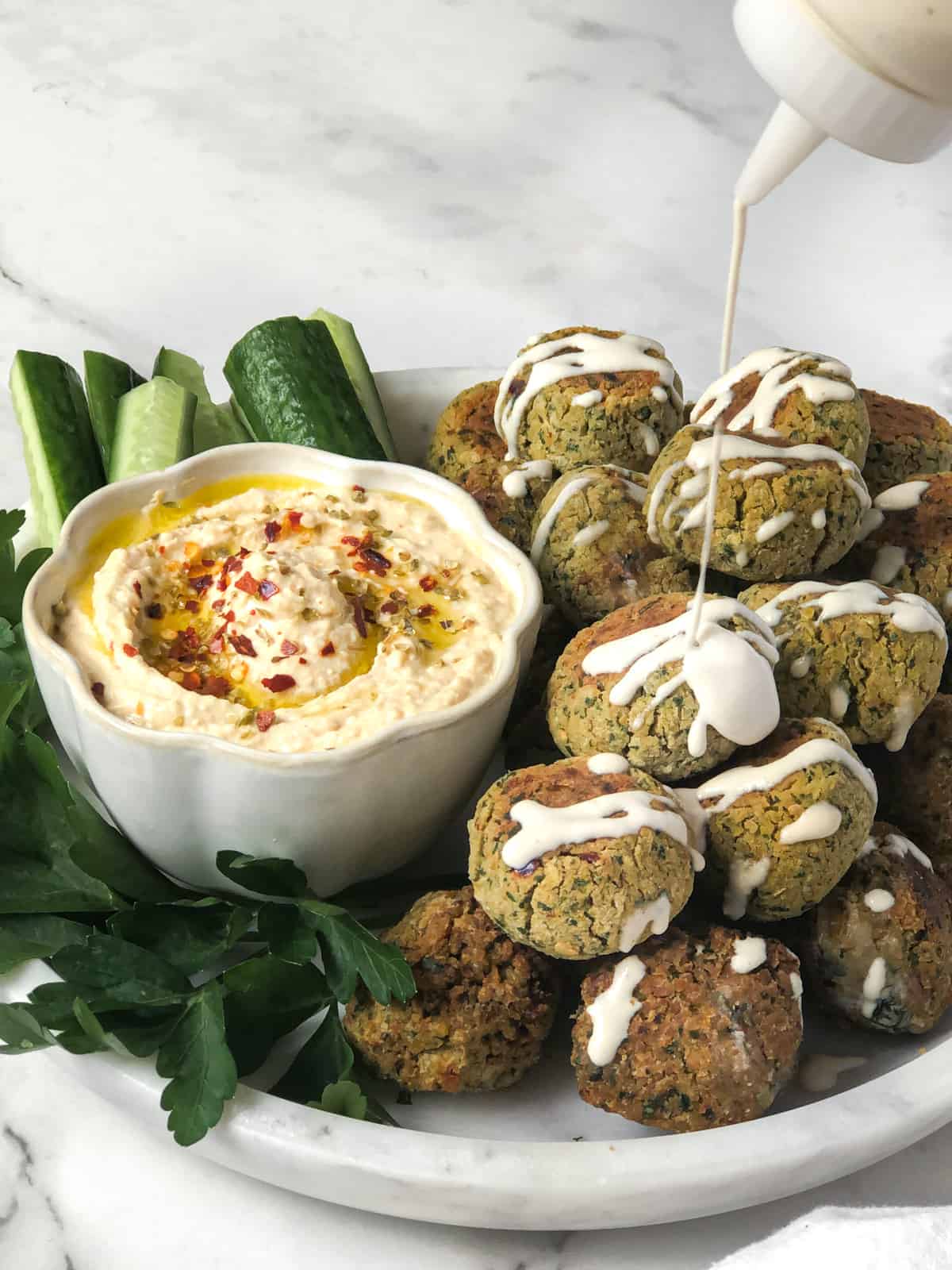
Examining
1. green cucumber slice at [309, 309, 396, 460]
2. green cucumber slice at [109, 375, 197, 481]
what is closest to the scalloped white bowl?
green cucumber slice at [109, 375, 197, 481]

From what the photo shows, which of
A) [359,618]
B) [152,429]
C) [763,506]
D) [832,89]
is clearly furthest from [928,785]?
[152,429]

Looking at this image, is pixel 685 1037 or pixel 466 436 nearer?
pixel 685 1037

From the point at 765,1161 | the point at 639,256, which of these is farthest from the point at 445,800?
the point at 639,256

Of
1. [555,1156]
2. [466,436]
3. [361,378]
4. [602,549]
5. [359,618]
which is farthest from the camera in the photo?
[361,378]

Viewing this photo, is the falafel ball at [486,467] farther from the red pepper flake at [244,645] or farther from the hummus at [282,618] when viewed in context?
the red pepper flake at [244,645]

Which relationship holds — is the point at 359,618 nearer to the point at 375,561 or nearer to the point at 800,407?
the point at 375,561
